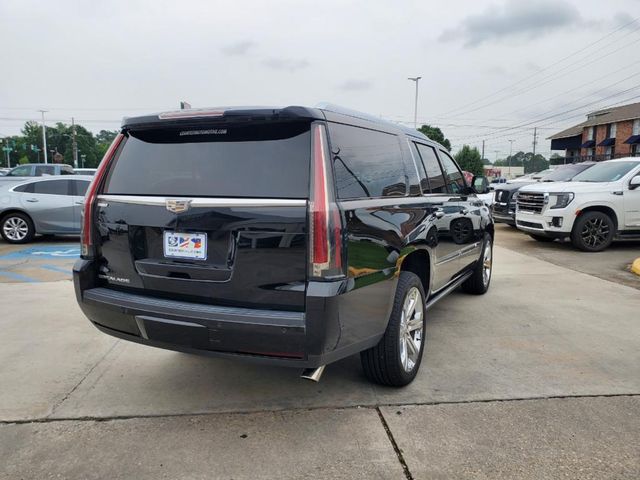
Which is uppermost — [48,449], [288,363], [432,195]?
[432,195]

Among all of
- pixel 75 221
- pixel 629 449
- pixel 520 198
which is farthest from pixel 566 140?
pixel 629 449

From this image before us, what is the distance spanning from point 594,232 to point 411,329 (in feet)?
25.3

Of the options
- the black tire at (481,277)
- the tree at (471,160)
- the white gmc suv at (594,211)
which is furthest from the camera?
the tree at (471,160)

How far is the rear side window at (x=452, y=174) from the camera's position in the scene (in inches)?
191

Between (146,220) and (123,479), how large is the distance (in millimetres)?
1355

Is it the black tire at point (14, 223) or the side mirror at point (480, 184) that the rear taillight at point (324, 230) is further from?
the black tire at point (14, 223)

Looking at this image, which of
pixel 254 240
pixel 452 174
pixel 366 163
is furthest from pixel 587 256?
pixel 254 240

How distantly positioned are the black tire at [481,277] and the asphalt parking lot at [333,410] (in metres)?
0.96

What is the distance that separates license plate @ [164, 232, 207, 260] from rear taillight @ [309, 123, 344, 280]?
2.05ft

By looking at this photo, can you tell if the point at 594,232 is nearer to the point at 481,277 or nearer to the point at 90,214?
the point at 481,277

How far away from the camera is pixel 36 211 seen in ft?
34.7

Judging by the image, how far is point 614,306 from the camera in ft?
18.1

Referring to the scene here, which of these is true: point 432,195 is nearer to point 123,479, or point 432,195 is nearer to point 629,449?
point 629,449

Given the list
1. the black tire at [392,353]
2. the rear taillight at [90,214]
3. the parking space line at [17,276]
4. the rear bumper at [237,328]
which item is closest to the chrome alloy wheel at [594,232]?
the black tire at [392,353]
